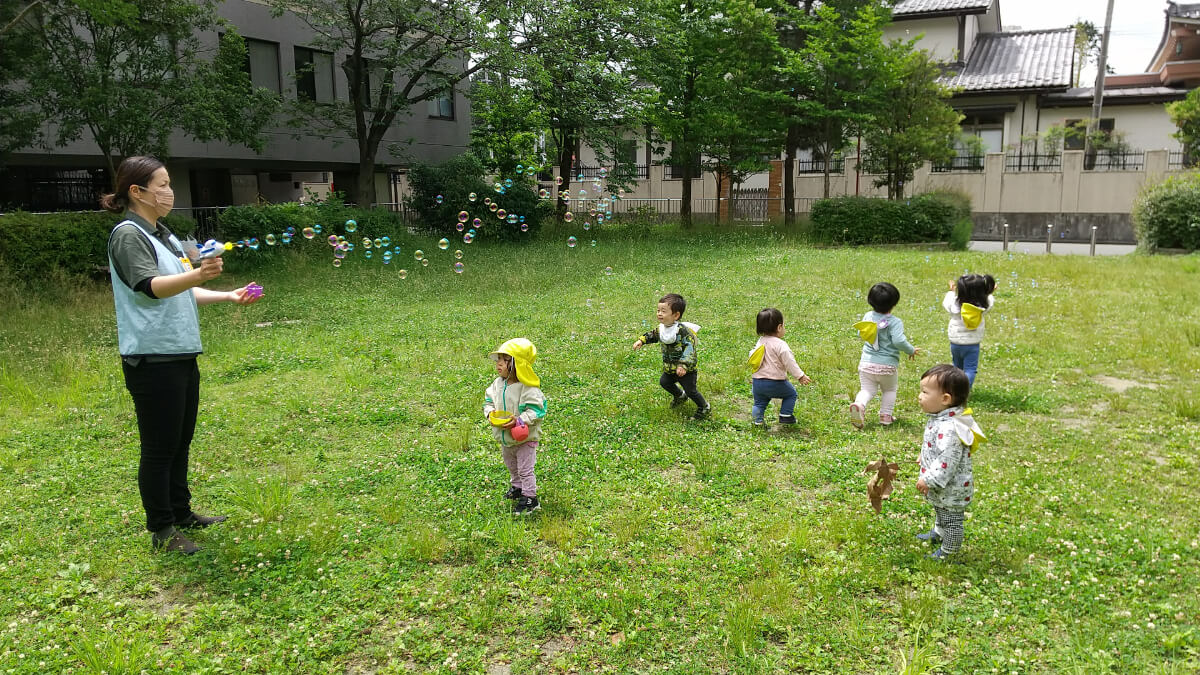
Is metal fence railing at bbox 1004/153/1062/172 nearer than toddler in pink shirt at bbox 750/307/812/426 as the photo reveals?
No

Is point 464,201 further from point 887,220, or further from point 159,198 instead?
point 159,198

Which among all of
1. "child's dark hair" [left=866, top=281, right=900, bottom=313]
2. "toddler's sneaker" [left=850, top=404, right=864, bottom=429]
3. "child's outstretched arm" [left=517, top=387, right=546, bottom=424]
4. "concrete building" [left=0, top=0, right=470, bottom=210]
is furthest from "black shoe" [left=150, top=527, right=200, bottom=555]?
"concrete building" [left=0, top=0, right=470, bottom=210]

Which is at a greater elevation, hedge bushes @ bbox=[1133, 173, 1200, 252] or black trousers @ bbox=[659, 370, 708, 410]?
hedge bushes @ bbox=[1133, 173, 1200, 252]

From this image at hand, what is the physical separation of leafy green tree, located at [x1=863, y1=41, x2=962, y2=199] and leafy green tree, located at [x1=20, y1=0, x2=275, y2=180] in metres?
18.1

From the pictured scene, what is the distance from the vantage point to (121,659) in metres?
3.49

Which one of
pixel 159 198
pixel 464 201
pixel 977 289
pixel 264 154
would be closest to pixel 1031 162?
pixel 464 201

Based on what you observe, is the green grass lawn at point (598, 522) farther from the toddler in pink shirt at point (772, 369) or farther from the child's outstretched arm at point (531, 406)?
the child's outstretched arm at point (531, 406)

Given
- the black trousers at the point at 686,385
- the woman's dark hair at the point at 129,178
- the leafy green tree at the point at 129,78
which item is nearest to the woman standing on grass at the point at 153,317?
the woman's dark hair at the point at 129,178

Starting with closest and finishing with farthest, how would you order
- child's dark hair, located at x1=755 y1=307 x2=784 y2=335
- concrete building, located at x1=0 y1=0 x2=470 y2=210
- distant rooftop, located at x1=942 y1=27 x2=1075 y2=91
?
child's dark hair, located at x1=755 y1=307 x2=784 y2=335, concrete building, located at x1=0 y1=0 x2=470 y2=210, distant rooftop, located at x1=942 y1=27 x2=1075 y2=91

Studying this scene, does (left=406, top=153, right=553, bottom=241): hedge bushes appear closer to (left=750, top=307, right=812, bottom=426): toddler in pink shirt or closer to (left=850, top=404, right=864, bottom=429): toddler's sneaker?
(left=750, top=307, right=812, bottom=426): toddler in pink shirt

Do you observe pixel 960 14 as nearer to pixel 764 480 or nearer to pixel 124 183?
pixel 764 480

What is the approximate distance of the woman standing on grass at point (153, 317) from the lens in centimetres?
413

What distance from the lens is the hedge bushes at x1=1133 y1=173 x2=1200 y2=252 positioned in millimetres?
18922

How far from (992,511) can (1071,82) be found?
3232 cm
